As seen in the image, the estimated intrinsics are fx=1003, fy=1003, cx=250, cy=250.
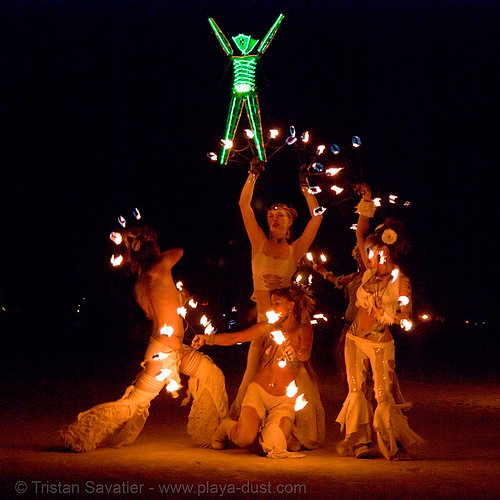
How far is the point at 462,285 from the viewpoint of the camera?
31141 mm

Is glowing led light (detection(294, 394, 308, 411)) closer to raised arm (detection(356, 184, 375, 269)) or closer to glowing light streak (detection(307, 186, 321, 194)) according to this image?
raised arm (detection(356, 184, 375, 269))

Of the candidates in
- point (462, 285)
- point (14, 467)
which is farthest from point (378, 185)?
point (14, 467)

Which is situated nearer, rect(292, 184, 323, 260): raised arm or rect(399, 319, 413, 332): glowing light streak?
rect(399, 319, 413, 332): glowing light streak

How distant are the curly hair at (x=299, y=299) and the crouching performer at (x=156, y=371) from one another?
2.85 ft

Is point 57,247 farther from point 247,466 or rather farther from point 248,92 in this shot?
point 247,466

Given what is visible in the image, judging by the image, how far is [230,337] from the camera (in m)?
8.19

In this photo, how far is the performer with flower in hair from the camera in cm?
811

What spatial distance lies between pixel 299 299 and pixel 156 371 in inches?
53.7

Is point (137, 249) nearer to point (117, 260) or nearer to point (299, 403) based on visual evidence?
point (117, 260)

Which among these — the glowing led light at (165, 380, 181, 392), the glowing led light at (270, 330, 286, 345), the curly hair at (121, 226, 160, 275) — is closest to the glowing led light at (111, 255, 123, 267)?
the curly hair at (121, 226, 160, 275)

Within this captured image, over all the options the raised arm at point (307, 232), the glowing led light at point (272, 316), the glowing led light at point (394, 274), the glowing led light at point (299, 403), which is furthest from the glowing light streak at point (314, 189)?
the glowing led light at point (299, 403)

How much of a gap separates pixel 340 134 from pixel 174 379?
12647 millimetres

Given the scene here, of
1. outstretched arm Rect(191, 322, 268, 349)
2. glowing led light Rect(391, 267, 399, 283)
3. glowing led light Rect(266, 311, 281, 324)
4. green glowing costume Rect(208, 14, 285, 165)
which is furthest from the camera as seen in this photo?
green glowing costume Rect(208, 14, 285, 165)

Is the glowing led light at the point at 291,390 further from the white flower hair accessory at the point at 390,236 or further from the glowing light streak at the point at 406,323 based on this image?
the white flower hair accessory at the point at 390,236
